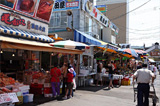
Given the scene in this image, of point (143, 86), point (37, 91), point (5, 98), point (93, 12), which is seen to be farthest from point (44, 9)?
point (93, 12)

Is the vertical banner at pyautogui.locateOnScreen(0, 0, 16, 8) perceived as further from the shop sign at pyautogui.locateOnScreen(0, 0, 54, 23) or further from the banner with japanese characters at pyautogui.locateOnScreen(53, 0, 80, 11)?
the banner with japanese characters at pyautogui.locateOnScreen(53, 0, 80, 11)

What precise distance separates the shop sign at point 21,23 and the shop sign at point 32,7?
302 mm

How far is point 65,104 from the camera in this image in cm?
733

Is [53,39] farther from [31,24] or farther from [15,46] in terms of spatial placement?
[15,46]

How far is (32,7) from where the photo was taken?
10773 millimetres

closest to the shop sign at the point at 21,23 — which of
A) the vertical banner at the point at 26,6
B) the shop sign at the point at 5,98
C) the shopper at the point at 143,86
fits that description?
the vertical banner at the point at 26,6

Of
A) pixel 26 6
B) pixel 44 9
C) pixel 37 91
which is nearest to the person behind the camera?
pixel 37 91

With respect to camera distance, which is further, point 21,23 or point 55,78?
point 21,23

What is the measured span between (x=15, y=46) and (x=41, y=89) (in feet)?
11.2

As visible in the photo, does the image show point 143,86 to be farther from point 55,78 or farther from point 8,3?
point 8,3

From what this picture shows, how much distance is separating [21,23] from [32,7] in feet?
4.61

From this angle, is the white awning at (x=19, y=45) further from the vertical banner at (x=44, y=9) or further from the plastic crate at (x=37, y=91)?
the vertical banner at (x=44, y=9)

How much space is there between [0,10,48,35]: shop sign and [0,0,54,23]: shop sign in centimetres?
30

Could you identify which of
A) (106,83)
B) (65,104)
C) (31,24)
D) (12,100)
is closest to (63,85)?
(65,104)
